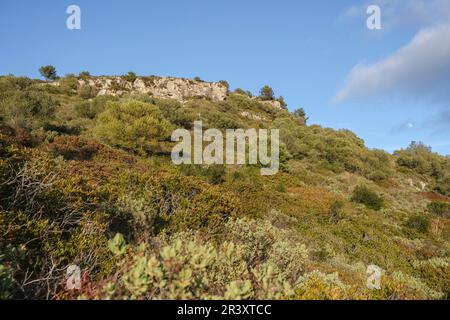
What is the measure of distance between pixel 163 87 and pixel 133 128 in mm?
47850

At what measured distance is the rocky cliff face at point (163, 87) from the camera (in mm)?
66875

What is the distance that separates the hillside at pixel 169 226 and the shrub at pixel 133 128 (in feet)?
0.34

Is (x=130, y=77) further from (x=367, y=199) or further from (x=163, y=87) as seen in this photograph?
(x=367, y=199)

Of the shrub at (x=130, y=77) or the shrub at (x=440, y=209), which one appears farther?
the shrub at (x=130, y=77)

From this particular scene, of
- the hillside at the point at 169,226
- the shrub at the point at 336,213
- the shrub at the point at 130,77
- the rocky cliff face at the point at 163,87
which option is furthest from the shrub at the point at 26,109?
the shrub at the point at 130,77

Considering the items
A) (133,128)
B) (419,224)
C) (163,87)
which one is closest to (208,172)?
(133,128)

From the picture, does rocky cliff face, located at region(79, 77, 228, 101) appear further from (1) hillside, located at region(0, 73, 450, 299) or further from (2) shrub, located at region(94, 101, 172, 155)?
(2) shrub, located at region(94, 101, 172, 155)

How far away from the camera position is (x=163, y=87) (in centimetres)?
7294

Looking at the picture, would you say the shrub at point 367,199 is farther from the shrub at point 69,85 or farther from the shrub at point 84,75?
the shrub at point 84,75

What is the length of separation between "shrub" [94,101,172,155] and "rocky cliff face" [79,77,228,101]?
34.7 m

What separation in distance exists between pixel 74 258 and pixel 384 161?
2328 inches

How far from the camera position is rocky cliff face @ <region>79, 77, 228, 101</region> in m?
66.9
